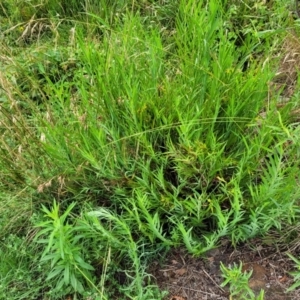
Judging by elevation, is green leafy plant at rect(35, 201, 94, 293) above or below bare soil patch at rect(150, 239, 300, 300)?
above

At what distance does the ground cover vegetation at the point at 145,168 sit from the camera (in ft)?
5.84

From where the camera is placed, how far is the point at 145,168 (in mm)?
1842

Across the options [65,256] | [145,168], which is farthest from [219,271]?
[65,256]

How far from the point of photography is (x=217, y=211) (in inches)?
69.8

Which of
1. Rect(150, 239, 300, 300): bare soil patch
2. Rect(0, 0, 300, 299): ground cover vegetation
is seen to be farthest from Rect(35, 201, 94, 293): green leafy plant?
Rect(150, 239, 300, 300): bare soil patch

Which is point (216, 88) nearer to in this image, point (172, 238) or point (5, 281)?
point (172, 238)

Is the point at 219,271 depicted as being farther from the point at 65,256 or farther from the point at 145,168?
the point at 65,256

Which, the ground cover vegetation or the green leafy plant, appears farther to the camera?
the ground cover vegetation

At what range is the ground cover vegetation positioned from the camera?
178 centimetres

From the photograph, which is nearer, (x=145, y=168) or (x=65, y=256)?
(x=65, y=256)

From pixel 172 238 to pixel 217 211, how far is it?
0.22 metres

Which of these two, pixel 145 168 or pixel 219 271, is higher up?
pixel 145 168

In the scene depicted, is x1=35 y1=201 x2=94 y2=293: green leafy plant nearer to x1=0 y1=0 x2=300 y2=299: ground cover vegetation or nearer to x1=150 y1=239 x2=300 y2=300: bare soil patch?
x1=0 y1=0 x2=300 y2=299: ground cover vegetation

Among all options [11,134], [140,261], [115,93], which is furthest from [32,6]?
[140,261]
